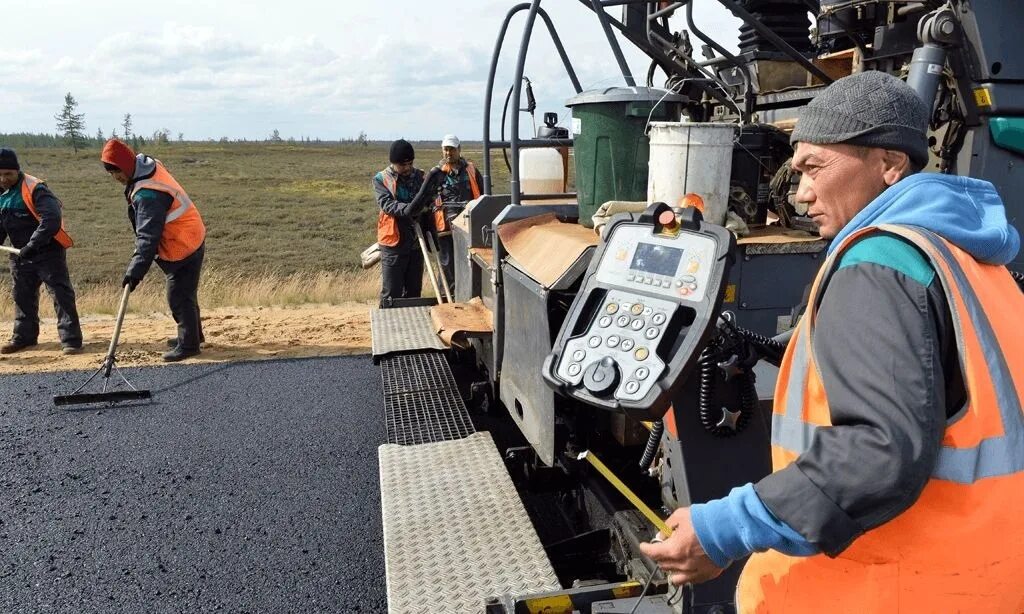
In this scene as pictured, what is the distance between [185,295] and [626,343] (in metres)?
6.22

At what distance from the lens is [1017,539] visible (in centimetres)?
133

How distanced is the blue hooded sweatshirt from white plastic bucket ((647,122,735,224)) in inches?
53.3

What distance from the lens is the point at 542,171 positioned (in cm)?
420

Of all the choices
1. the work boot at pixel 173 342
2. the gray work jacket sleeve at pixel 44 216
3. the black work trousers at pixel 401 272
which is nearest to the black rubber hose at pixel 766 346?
the black work trousers at pixel 401 272

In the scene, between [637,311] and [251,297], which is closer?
[637,311]

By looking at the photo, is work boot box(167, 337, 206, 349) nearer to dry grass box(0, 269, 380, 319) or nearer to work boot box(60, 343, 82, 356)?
work boot box(60, 343, 82, 356)

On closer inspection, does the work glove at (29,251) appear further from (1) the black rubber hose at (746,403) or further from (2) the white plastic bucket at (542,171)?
(1) the black rubber hose at (746,403)

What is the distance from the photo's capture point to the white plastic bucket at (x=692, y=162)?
2.73 meters

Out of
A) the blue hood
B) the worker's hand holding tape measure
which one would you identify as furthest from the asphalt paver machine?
the blue hood

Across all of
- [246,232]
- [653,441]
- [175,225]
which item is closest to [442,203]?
[175,225]

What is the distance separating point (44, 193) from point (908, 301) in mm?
8221

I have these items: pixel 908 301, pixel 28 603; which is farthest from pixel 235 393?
pixel 908 301

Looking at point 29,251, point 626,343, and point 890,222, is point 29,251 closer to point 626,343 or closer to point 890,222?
point 626,343

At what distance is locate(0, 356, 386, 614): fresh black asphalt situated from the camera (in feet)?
11.0
